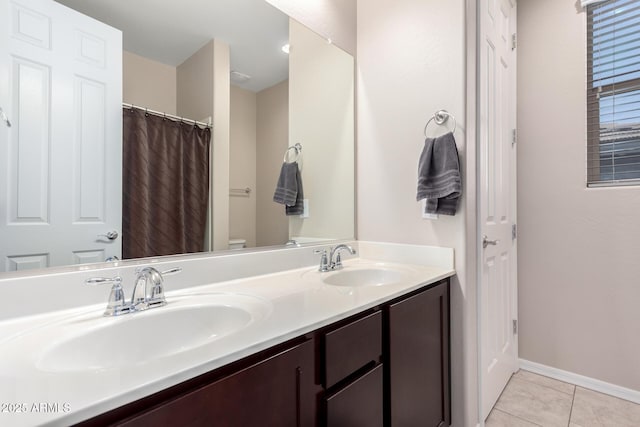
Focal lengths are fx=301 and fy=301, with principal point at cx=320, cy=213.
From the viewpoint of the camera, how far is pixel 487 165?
1.58 m

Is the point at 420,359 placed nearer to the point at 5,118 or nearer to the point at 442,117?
the point at 442,117

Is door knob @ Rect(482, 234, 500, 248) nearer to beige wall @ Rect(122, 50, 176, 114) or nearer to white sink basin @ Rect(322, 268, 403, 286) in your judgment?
white sink basin @ Rect(322, 268, 403, 286)

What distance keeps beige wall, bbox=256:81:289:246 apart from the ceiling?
7cm

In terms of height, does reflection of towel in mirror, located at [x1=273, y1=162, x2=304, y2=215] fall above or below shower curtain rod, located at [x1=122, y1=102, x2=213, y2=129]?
below

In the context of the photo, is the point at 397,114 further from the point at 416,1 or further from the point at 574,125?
the point at 574,125

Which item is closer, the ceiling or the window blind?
the ceiling

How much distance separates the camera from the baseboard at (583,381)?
1700 millimetres

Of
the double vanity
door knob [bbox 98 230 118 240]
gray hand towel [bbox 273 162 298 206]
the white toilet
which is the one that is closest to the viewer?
the double vanity

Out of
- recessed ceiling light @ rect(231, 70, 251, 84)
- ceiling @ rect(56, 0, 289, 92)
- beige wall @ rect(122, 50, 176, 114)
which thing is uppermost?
ceiling @ rect(56, 0, 289, 92)

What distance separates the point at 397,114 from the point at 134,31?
1.21 meters

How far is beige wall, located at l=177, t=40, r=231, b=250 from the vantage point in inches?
45.1

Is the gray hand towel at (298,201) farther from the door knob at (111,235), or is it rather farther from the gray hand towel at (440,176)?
the door knob at (111,235)

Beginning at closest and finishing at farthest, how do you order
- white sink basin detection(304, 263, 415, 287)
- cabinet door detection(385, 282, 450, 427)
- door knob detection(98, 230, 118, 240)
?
door knob detection(98, 230, 118, 240) < cabinet door detection(385, 282, 450, 427) < white sink basin detection(304, 263, 415, 287)

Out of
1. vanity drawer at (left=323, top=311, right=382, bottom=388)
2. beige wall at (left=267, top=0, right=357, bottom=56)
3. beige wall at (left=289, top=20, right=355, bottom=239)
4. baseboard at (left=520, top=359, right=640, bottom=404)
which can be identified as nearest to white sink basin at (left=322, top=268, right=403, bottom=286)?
beige wall at (left=289, top=20, right=355, bottom=239)
